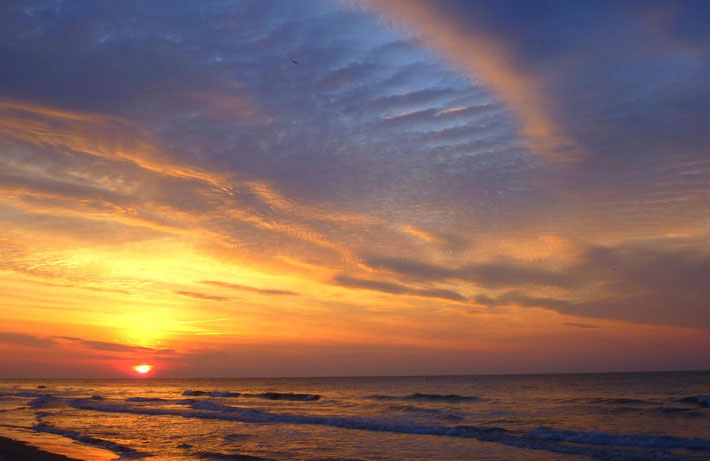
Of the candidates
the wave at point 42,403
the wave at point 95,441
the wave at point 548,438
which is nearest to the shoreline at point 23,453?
the wave at point 95,441

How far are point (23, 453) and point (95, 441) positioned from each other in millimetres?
3720

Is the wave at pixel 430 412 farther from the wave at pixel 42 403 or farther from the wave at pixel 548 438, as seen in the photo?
the wave at pixel 42 403

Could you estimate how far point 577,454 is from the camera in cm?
1934

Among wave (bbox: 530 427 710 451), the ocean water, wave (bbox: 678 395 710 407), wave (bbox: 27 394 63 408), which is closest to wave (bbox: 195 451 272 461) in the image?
the ocean water

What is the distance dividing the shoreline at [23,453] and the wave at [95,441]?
6.13ft

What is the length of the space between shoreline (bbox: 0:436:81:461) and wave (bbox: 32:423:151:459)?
1867mm

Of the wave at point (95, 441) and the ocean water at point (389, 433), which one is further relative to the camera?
the ocean water at point (389, 433)

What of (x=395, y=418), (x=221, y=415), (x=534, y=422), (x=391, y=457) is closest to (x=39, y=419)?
(x=221, y=415)

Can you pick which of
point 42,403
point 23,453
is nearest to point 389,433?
point 23,453

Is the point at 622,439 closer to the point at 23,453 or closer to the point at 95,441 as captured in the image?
the point at 95,441

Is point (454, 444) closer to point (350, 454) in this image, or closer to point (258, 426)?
point (350, 454)

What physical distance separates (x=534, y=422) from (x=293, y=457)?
15845mm

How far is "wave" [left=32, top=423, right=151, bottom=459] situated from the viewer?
18.8 meters

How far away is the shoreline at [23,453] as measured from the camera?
58.8ft
